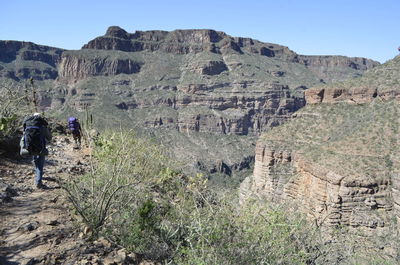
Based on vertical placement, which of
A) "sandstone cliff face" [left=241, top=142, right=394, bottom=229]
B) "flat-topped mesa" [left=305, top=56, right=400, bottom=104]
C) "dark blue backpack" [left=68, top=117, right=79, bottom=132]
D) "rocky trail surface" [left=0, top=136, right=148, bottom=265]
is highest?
"flat-topped mesa" [left=305, top=56, right=400, bottom=104]

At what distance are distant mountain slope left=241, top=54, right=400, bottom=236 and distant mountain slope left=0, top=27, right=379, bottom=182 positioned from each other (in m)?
43.4

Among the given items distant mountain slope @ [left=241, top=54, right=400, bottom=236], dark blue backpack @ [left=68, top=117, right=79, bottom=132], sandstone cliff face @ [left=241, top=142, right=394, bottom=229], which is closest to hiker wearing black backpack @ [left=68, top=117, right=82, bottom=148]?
dark blue backpack @ [left=68, top=117, right=79, bottom=132]

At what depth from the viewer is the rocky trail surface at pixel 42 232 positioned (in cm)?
395

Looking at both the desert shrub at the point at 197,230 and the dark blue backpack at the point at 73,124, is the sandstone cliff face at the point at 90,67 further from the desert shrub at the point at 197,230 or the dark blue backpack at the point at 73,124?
the desert shrub at the point at 197,230

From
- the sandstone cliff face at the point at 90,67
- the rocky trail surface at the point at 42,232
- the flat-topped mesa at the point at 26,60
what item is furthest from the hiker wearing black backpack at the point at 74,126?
the flat-topped mesa at the point at 26,60

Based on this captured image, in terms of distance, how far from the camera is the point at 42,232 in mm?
4480

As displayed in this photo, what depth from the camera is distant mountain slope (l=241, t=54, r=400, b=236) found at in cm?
2553

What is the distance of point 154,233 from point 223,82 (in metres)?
117

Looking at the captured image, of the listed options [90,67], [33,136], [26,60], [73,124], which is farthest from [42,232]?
[26,60]

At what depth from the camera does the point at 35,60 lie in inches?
5817

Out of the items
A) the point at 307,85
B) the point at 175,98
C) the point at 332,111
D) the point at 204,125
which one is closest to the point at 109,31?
the point at 175,98

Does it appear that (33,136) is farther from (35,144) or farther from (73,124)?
(73,124)

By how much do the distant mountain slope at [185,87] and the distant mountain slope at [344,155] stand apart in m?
43.4

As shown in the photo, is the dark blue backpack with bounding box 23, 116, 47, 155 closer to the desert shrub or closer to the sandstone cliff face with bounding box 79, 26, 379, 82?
the desert shrub
